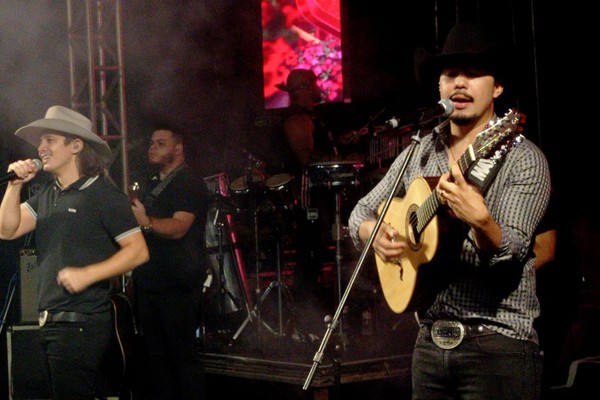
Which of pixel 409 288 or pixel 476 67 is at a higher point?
pixel 476 67

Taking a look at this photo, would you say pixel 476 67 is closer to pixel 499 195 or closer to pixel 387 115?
pixel 499 195

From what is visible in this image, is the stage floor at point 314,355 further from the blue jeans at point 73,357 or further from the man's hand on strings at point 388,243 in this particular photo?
the man's hand on strings at point 388,243

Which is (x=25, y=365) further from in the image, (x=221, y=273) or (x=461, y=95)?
(x=461, y=95)

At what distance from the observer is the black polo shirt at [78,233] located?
182 inches

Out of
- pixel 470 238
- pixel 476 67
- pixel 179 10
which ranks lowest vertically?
pixel 470 238

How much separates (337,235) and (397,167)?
3790 mm

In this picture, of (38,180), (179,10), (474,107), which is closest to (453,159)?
(474,107)

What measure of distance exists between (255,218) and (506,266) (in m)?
5.54

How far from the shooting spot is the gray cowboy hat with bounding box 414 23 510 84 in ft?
10.8

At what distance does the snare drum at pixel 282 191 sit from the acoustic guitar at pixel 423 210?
166 inches

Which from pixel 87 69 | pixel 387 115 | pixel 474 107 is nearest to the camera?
pixel 474 107

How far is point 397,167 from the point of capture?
365 centimetres

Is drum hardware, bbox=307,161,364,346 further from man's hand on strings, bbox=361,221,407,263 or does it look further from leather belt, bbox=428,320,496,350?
leather belt, bbox=428,320,496,350

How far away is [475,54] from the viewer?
3285 millimetres
